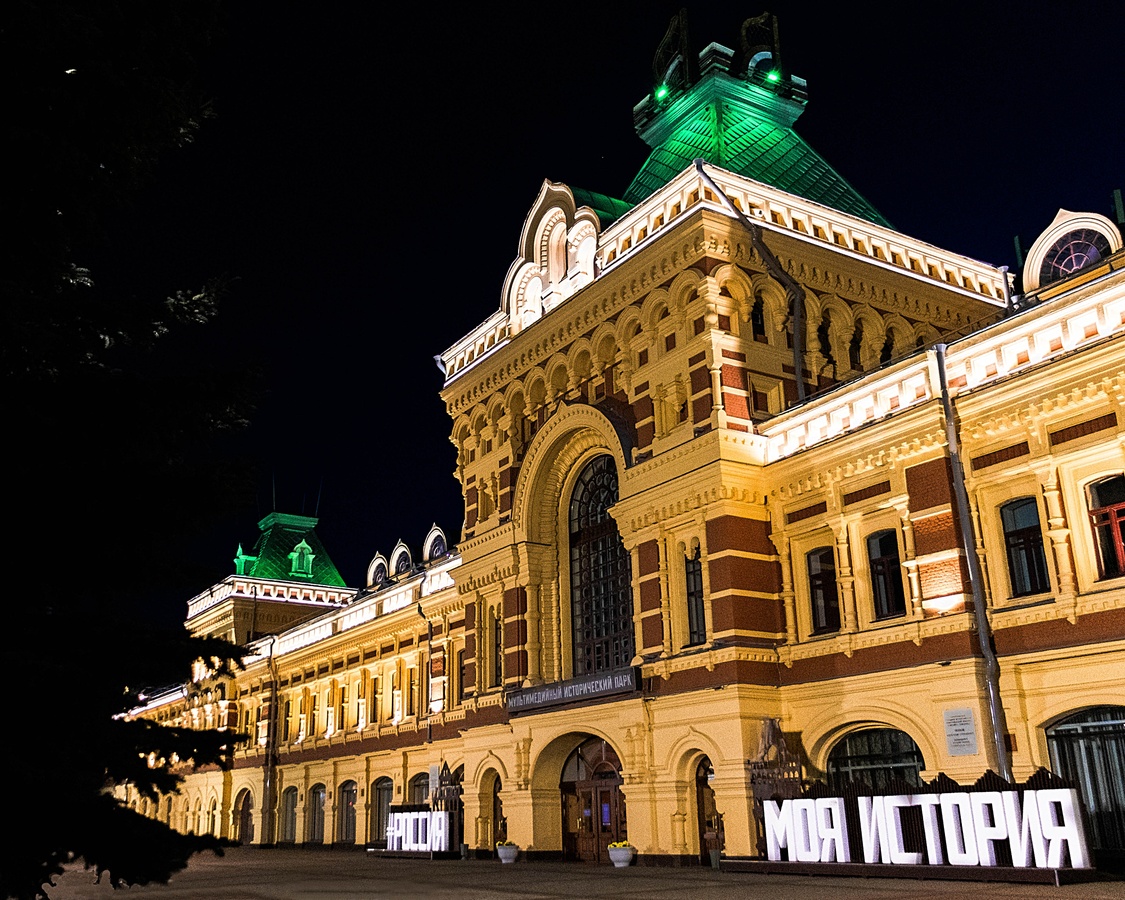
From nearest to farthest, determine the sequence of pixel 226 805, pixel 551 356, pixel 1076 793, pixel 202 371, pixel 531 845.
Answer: pixel 202 371
pixel 1076 793
pixel 531 845
pixel 551 356
pixel 226 805

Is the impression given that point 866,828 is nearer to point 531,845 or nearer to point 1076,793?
point 1076,793

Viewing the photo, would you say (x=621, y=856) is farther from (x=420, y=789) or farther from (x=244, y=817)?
(x=244, y=817)

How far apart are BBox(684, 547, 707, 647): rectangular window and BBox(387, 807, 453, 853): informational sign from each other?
40.7ft

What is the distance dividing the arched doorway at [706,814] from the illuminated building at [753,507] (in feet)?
0.24

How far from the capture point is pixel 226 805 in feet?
187

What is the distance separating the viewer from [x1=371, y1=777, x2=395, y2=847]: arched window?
43875 millimetres

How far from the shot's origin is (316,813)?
162 ft

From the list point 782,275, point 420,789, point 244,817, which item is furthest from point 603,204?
point 244,817

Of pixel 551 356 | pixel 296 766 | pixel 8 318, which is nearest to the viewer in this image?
pixel 8 318

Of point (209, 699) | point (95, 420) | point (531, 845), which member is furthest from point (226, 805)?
point (95, 420)

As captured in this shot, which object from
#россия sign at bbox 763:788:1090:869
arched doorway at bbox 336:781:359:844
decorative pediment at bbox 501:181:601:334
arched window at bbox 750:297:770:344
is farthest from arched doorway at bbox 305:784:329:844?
#россия sign at bbox 763:788:1090:869

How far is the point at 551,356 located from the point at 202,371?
2355 centimetres

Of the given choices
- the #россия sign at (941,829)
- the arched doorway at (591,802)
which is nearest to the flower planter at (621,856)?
the arched doorway at (591,802)

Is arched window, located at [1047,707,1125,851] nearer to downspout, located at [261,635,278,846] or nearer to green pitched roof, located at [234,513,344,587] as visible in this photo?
downspout, located at [261,635,278,846]
